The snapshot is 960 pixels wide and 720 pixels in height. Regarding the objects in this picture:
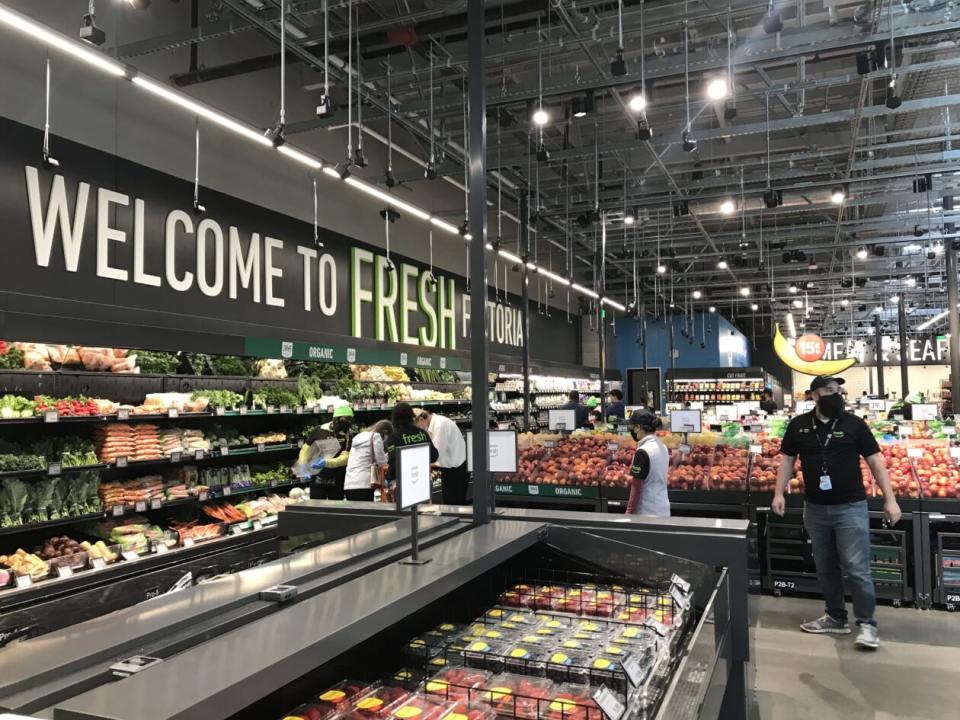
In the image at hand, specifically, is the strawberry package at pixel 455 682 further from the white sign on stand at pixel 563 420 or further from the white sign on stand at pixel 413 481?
the white sign on stand at pixel 563 420

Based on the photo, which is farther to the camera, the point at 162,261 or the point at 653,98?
the point at 653,98

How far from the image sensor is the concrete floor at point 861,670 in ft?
13.2

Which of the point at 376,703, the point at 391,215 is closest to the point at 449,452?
the point at 391,215

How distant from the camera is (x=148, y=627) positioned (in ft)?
5.64

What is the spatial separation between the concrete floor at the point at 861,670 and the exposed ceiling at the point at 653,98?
472 cm

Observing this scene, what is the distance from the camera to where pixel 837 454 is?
493cm

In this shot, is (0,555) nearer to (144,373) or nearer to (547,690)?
(144,373)

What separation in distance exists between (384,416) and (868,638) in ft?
22.1

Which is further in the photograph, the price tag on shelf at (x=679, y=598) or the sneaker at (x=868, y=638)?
the sneaker at (x=868, y=638)

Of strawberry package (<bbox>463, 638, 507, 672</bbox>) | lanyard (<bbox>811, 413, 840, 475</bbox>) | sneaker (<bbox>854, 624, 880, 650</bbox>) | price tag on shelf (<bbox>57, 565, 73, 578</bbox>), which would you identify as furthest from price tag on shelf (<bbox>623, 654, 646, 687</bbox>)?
price tag on shelf (<bbox>57, 565, 73, 578</bbox>)

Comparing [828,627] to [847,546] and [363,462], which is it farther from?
[363,462]

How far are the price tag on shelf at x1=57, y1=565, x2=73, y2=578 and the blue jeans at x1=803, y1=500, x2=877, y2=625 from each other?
5273 millimetres

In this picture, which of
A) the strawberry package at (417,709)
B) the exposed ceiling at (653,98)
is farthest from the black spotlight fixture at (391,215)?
the strawberry package at (417,709)

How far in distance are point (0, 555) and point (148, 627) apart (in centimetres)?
429
